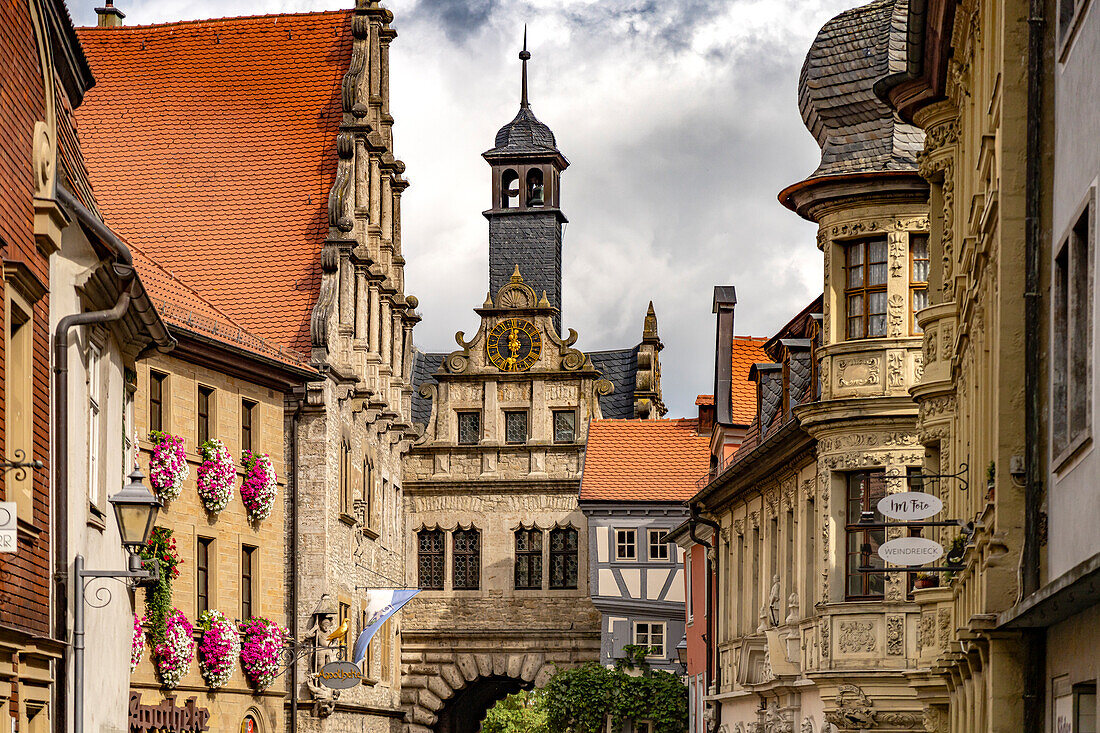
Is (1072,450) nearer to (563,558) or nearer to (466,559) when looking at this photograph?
(563,558)

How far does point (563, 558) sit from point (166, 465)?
23745 millimetres

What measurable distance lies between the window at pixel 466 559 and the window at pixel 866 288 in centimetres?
2654

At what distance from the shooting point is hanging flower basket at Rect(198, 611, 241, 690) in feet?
88.3

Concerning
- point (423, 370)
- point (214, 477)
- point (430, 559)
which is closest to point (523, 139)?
point (423, 370)

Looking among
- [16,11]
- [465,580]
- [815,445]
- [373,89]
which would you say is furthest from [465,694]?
[16,11]

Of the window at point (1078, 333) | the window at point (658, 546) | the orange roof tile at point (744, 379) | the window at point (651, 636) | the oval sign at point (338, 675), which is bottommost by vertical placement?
the window at point (651, 636)

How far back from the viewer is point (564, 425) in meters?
49.0

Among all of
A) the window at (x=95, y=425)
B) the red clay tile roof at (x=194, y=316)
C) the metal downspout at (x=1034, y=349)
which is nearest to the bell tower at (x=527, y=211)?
the red clay tile roof at (x=194, y=316)

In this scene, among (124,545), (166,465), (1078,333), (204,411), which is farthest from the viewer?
(204,411)

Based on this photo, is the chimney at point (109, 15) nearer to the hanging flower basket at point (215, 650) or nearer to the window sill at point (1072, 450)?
the hanging flower basket at point (215, 650)

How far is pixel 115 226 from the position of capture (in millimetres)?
33031

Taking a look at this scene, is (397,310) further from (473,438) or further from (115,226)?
(473,438)

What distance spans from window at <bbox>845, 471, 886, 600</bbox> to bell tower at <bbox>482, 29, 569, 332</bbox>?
3229 centimetres

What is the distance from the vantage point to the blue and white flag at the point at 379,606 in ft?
111
